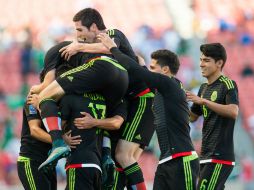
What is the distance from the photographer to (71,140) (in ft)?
18.6

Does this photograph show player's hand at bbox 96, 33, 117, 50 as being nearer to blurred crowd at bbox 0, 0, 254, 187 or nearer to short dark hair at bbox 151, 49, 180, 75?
short dark hair at bbox 151, 49, 180, 75

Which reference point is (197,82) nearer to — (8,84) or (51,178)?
(8,84)

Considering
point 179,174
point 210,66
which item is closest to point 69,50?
point 179,174

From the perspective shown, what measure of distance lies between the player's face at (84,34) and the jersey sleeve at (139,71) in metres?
0.42

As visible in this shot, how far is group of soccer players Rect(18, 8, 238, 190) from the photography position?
5.68 m

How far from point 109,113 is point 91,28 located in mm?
863

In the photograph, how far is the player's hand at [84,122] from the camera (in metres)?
5.70

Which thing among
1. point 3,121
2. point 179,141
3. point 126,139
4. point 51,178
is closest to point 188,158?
point 179,141

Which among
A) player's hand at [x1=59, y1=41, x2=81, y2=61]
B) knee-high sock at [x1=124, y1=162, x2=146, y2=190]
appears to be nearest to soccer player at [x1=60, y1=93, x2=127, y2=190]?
player's hand at [x1=59, y1=41, x2=81, y2=61]

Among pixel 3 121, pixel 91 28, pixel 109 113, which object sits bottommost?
pixel 3 121

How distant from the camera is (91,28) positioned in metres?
6.47

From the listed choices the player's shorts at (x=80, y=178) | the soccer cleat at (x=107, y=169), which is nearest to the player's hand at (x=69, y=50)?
the soccer cleat at (x=107, y=169)

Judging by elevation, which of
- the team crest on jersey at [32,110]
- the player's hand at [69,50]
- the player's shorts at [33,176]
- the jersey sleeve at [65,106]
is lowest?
the player's shorts at [33,176]

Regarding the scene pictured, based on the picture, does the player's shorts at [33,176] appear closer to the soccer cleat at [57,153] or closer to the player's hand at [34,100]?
the player's hand at [34,100]
